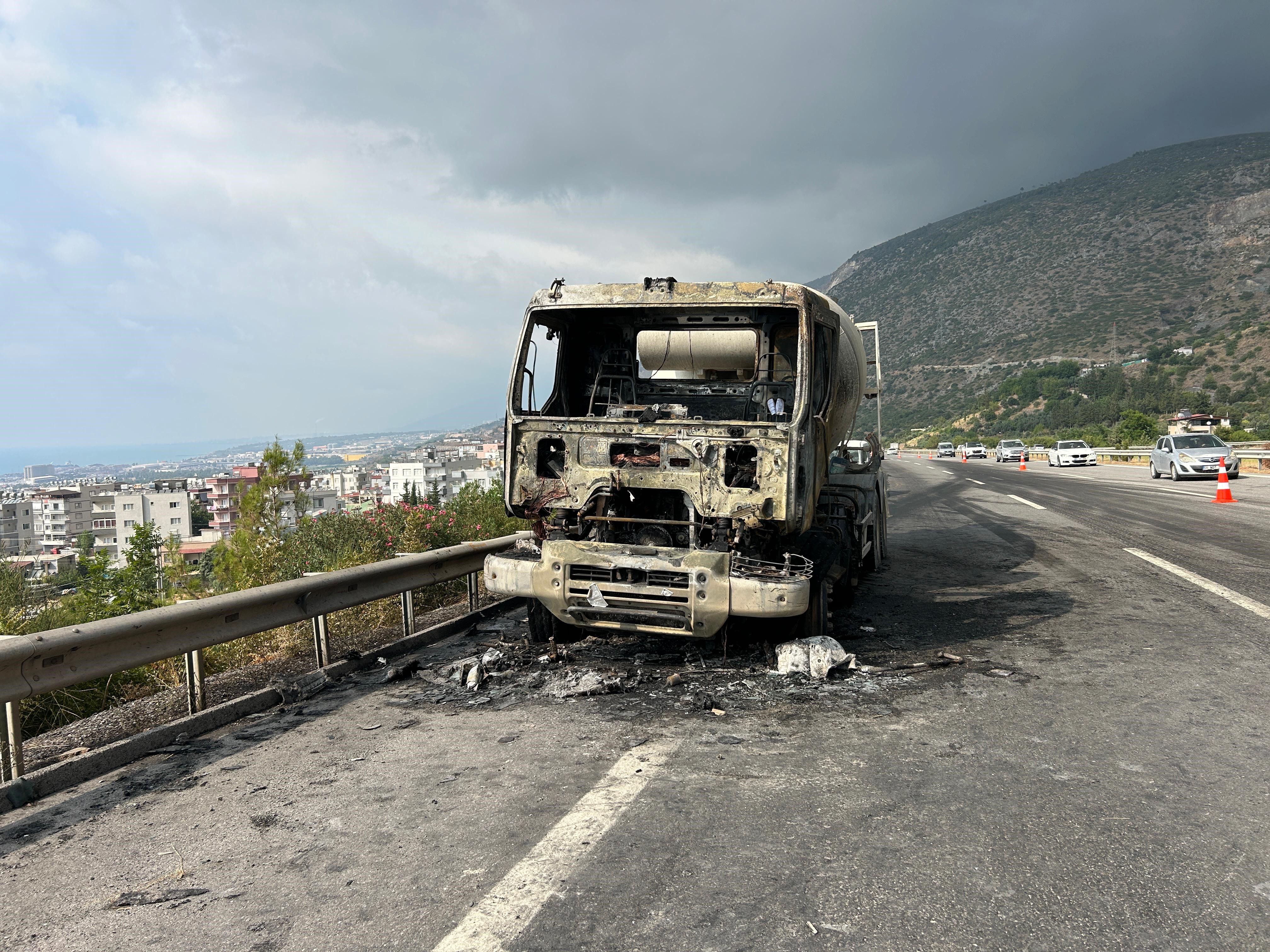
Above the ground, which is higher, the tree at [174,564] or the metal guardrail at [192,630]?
the metal guardrail at [192,630]

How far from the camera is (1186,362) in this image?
78.9m

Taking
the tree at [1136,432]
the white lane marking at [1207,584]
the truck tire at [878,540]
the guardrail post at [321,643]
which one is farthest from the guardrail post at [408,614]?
the tree at [1136,432]

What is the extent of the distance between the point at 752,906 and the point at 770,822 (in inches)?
27.3

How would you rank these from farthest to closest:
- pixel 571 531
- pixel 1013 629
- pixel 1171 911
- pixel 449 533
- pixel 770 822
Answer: pixel 449 533, pixel 1013 629, pixel 571 531, pixel 770 822, pixel 1171 911

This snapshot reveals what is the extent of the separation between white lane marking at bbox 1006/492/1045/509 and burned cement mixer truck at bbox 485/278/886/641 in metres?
12.8

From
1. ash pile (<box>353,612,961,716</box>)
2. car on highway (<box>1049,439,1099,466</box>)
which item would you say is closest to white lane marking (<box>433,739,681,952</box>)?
ash pile (<box>353,612,961,716</box>)

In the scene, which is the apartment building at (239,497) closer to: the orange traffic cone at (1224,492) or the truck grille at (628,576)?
the truck grille at (628,576)

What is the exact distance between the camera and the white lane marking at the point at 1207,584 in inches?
299

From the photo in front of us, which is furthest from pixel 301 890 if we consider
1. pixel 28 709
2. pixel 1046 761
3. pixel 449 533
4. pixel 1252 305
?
pixel 1252 305

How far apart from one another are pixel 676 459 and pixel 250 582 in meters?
7.16

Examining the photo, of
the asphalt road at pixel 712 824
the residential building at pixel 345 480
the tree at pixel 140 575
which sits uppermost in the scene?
the asphalt road at pixel 712 824

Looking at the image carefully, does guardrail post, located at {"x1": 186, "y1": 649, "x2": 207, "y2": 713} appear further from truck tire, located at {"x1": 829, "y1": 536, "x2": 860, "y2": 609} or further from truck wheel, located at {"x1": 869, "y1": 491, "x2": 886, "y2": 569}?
truck wheel, located at {"x1": 869, "y1": 491, "x2": 886, "y2": 569}

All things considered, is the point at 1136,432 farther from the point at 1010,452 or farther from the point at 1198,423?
the point at 1010,452

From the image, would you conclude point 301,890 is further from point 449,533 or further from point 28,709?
point 449,533
